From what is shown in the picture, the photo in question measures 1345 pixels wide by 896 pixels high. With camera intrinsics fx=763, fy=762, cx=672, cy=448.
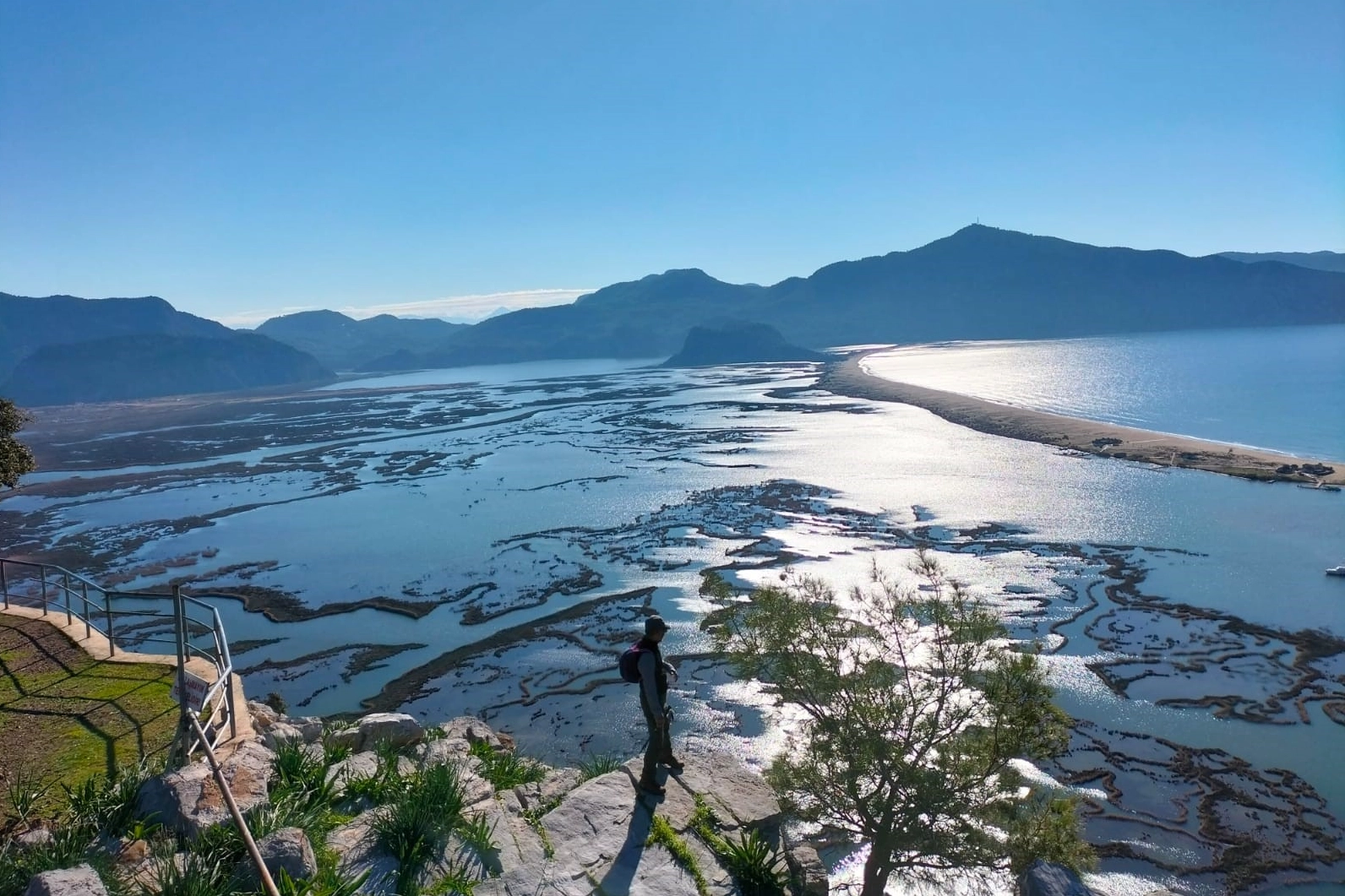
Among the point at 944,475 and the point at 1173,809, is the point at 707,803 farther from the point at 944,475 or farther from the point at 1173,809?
the point at 944,475

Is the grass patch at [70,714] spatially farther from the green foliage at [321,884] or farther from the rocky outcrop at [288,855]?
the green foliage at [321,884]

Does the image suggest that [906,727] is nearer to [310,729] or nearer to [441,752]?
[441,752]

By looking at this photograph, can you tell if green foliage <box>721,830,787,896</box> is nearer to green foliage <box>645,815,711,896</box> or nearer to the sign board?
green foliage <box>645,815,711,896</box>

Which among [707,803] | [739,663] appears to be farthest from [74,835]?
[739,663]

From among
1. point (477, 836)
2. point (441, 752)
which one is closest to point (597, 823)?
point (477, 836)

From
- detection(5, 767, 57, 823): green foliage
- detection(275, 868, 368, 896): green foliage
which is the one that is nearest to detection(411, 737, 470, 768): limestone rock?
detection(275, 868, 368, 896): green foliage
